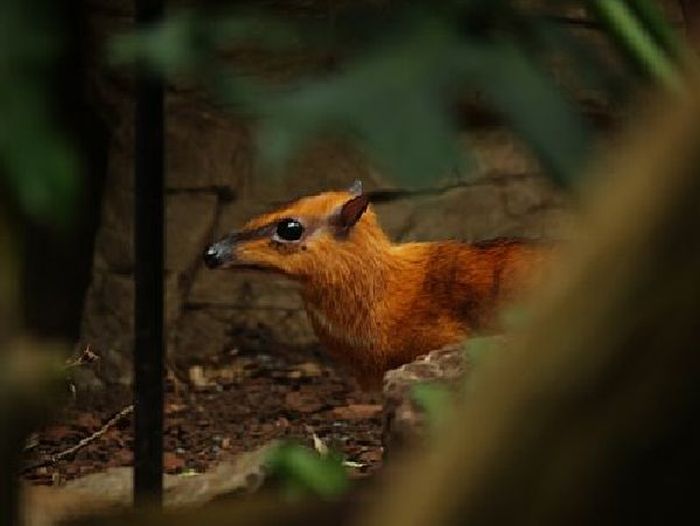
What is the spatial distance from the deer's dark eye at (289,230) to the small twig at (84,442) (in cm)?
78

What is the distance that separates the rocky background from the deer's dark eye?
129 centimetres

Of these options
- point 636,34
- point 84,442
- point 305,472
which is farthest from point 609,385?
point 84,442

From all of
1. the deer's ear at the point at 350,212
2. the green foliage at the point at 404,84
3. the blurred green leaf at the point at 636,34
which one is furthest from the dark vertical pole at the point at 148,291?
the deer's ear at the point at 350,212

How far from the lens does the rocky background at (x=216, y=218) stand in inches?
254

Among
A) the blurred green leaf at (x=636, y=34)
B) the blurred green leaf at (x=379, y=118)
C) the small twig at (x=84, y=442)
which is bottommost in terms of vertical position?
the blurred green leaf at (x=379, y=118)

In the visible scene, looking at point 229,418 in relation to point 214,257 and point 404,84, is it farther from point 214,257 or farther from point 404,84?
point 404,84

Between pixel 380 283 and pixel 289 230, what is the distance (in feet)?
0.90

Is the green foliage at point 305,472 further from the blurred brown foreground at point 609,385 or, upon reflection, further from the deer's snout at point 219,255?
the deer's snout at point 219,255

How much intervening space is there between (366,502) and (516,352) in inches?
5.0

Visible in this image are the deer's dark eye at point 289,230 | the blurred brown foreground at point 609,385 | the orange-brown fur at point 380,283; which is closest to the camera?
the blurred brown foreground at point 609,385

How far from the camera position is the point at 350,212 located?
16.5 feet

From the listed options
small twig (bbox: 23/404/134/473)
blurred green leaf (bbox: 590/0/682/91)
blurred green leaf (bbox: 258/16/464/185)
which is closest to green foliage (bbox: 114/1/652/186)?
blurred green leaf (bbox: 258/16/464/185)

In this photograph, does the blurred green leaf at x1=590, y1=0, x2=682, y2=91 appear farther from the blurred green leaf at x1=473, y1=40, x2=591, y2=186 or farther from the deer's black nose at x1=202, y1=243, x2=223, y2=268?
the deer's black nose at x1=202, y1=243, x2=223, y2=268

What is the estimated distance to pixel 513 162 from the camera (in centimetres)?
647
